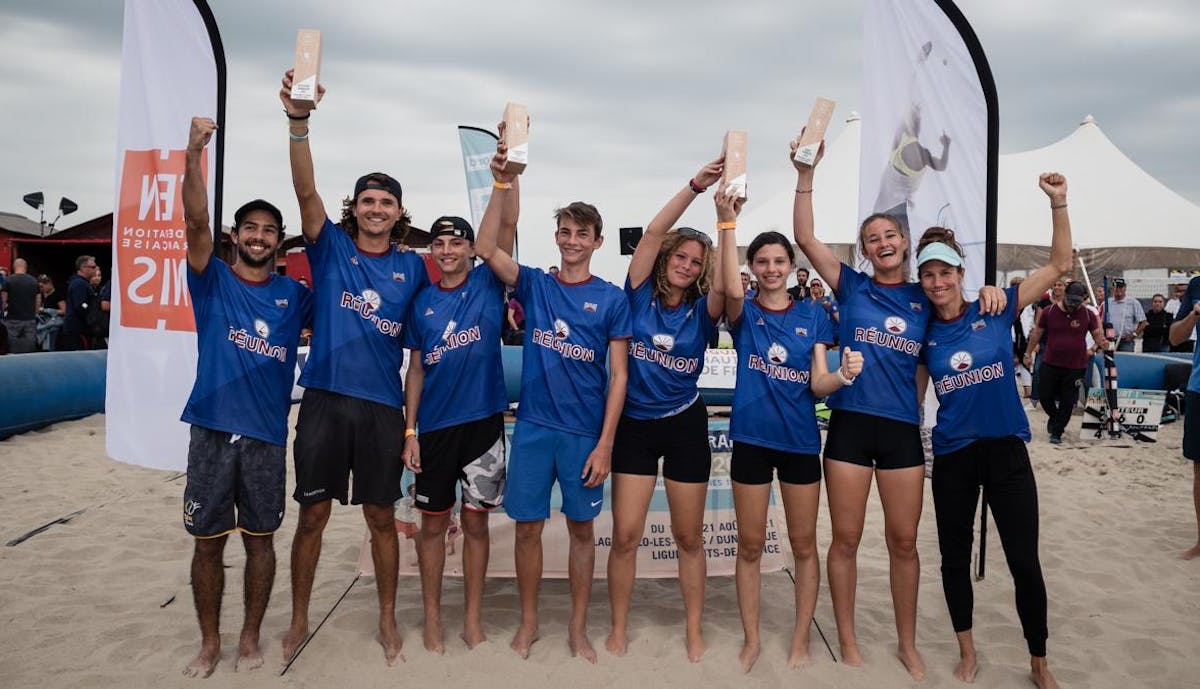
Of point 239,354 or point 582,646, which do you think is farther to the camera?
point 582,646

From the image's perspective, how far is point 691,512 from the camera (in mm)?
3230

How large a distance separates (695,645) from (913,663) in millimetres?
947

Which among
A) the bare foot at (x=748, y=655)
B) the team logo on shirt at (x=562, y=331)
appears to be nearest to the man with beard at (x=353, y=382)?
the team logo on shirt at (x=562, y=331)

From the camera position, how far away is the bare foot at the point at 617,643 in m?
3.34

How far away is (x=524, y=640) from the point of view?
131 inches

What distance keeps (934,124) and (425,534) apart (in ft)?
11.9

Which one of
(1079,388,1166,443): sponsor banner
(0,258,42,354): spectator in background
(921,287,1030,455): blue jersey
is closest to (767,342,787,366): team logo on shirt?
(921,287,1030,455): blue jersey

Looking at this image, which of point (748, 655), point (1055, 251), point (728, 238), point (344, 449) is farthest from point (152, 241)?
point (1055, 251)

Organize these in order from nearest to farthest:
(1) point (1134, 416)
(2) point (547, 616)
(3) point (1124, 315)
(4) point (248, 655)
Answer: (4) point (248, 655), (2) point (547, 616), (1) point (1134, 416), (3) point (1124, 315)

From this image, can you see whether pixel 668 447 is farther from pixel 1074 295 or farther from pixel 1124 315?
pixel 1124 315

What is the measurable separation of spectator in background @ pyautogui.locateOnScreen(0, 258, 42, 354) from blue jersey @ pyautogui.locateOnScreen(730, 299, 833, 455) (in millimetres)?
11119

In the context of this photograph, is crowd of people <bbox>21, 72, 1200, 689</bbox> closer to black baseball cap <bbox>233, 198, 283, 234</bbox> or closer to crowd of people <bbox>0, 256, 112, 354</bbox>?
black baseball cap <bbox>233, 198, 283, 234</bbox>

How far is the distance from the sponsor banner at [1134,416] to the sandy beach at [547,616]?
294 centimetres

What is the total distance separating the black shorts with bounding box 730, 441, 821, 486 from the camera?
3150 mm
